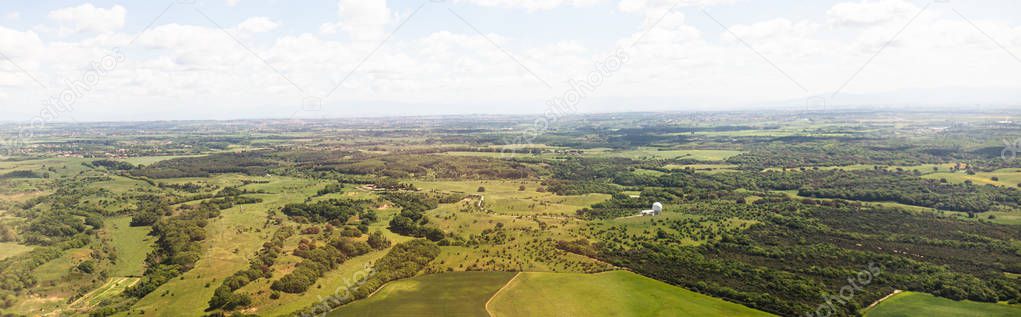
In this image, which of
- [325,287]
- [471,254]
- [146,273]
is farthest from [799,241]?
[146,273]

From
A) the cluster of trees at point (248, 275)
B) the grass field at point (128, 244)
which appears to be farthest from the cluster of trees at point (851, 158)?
the grass field at point (128, 244)

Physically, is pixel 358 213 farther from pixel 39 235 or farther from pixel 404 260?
pixel 39 235

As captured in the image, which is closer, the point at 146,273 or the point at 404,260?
the point at 146,273

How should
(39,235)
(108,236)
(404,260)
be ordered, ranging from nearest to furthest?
(404,260), (39,235), (108,236)

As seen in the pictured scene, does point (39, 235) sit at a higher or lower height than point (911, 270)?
higher

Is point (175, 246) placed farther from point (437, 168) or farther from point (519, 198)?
point (437, 168)

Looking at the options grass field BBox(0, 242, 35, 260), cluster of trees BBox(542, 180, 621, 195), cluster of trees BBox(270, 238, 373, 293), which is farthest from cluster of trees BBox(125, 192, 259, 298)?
cluster of trees BBox(542, 180, 621, 195)

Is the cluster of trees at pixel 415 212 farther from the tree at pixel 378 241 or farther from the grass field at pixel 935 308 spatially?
the grass field at pixel 935 308
